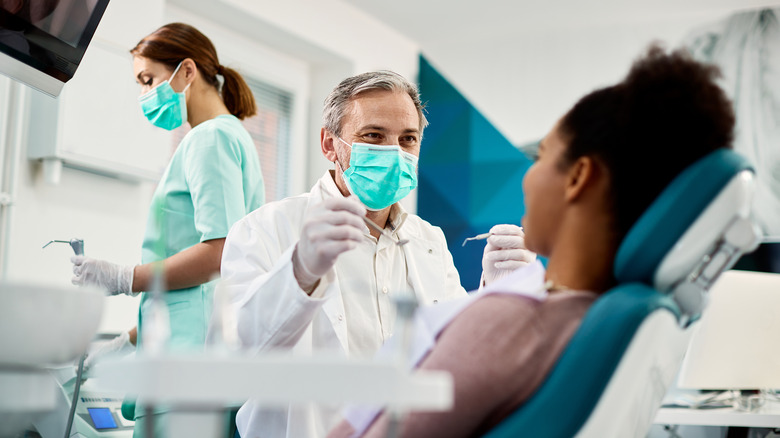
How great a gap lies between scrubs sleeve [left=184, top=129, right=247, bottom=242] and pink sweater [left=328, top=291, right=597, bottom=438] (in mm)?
1112

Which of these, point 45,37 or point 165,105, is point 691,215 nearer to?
point 45,37

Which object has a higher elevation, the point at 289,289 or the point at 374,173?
the point at 374,173

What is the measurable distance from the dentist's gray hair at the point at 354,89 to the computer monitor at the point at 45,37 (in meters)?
0.57

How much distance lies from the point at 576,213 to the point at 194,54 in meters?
1.54

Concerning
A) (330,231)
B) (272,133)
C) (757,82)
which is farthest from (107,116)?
(757,82)

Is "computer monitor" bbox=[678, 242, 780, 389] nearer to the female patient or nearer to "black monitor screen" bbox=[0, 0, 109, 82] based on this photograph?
the female patient

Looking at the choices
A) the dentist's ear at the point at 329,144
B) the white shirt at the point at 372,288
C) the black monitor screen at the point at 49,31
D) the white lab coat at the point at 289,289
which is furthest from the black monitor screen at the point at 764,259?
the black monitor screen at the point at 49,31

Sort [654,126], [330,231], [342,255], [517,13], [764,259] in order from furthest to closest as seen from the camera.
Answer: [517,13] < [764,259] < [342,255] < [330,231] < [654,126]

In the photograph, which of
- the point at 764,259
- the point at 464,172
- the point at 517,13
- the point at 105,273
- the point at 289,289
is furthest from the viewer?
the point at 464,172

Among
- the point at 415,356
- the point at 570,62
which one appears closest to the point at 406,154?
the point at 415,356

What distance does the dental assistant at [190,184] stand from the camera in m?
1.95

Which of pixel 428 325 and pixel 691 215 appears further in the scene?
pixel 428 325

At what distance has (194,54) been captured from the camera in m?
2.23

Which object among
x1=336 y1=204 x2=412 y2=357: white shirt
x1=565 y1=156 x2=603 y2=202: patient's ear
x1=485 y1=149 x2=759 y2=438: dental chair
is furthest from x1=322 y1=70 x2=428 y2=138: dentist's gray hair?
x1=485 y1=149 x2=759 y2=438: dental chair
